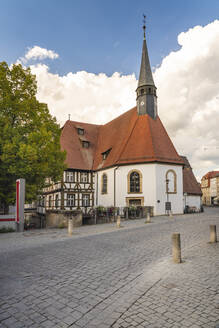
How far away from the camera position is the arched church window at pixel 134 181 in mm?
25188

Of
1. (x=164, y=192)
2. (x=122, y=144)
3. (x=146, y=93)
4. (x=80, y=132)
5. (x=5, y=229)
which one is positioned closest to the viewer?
(x=5, y=229)

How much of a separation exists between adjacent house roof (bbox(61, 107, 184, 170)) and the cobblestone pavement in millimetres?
18028

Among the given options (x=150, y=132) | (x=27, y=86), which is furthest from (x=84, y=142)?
(x=27, y=86)

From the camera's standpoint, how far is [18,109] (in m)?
16.2

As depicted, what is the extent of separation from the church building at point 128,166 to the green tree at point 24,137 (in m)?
8.96

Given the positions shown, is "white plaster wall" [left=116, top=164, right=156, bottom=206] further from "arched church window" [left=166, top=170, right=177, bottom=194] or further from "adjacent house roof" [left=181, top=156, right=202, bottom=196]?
"adjacent house roof" [left=181, top=156, right=202, bottom=196]

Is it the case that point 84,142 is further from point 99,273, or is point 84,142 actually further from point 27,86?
point 99,273

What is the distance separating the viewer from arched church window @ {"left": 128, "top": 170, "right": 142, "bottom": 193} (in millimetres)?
25188

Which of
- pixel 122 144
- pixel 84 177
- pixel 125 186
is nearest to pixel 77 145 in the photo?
pixel 84 177

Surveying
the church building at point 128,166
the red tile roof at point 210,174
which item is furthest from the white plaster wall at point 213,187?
the church building at point 128,166

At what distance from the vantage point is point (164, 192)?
24.9 m

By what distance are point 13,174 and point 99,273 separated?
11.2m

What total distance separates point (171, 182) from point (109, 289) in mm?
22039

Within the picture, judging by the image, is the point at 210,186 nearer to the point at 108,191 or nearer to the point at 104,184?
the point at 104,184
